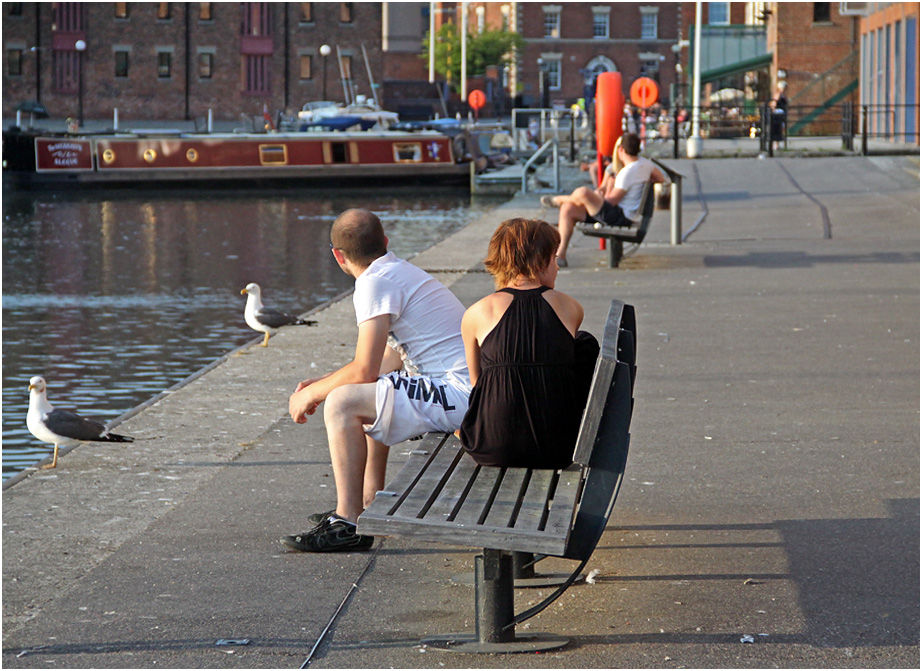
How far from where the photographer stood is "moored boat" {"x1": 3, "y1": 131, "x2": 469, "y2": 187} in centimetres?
3866

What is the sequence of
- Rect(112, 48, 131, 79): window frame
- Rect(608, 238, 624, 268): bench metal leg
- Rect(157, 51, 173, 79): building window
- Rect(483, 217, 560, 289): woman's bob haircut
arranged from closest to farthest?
Rect(483, 217, 560, 289): woman's bob haircut < Rect(608, 238, 624, 268): bench metal leg < Rect(112, 48, 131, 79): window frame < Rect(157, 51, 173, 79): building window

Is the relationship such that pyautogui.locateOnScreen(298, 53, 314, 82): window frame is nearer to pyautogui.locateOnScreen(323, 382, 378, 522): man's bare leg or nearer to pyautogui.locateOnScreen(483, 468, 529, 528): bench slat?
pyautogui.locateOnScreen(323, 382, 378, 522): man's bare leg

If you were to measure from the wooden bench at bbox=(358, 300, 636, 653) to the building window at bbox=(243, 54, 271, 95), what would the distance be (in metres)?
64.4

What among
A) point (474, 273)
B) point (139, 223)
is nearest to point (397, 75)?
point (139, 223)

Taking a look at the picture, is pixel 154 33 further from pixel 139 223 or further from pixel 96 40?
pixel 139 223

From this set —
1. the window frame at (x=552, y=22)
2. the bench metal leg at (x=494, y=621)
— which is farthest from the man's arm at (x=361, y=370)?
the window frame at (x=552, y=22)

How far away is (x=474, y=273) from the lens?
1359cm

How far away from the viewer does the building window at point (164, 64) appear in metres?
64.5

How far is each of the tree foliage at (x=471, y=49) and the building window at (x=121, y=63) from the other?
23.9 m

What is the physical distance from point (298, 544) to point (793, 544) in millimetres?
1837

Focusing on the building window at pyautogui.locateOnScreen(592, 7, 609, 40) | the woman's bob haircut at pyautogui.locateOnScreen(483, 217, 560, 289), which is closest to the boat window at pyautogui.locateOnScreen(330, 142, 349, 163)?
the woman's bob haircut at pyautogui.locateOnScreen(483, 217, 560, 289)

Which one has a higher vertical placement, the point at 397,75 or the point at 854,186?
the point at 397,75

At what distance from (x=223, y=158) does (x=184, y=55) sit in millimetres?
27748

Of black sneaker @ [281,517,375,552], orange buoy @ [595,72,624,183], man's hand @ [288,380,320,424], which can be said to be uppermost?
orange buoy @ [595,72,624,183]
